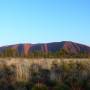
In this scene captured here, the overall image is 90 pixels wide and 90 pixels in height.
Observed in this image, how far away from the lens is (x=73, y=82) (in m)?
17.4

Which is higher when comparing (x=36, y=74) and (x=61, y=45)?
(x=36, y=74)

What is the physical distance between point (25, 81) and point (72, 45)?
13073cm

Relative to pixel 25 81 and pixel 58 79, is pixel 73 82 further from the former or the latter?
pixel 25 81

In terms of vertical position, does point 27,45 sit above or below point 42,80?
below

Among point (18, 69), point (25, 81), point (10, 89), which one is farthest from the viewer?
point (18, 69)

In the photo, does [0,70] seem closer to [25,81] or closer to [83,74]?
[25,81]

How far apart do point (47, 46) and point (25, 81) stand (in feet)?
457

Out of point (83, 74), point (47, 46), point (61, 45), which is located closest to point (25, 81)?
point (83, 74)

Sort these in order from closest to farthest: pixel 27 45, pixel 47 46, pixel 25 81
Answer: pixel 25 81 < pixel 47 46 < pixel 27 45

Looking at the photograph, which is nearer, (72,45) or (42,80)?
(42,80)

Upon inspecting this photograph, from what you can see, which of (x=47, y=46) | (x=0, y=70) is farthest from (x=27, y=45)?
(x=0, y=70)

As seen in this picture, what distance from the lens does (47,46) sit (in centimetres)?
15725

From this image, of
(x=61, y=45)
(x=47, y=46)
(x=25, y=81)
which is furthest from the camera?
(x=47, y=46)

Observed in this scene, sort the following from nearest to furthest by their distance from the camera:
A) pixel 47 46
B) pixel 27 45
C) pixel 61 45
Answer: pixel 61 45 < pixel 47 46 < pixel 27 45
